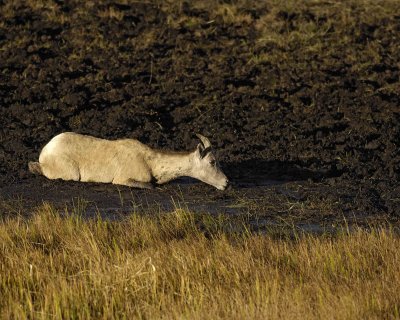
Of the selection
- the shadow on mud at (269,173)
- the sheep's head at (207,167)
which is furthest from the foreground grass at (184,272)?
the shadow on mud at (269,173)

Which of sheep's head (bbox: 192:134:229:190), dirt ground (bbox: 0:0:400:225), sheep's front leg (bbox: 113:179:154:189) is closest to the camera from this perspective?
sheep's head (bbox: 192:134:229:190)

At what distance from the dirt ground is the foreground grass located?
2432 millimetres

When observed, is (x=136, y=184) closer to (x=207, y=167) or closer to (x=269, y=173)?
(x=207, y=167)

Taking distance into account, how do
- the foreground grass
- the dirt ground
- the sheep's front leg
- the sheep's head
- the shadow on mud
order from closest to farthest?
the foreground grass → the sheep's head → the sheep's front leg → the dirt ground → the shadow on mud

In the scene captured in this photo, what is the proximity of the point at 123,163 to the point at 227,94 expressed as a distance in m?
6.63

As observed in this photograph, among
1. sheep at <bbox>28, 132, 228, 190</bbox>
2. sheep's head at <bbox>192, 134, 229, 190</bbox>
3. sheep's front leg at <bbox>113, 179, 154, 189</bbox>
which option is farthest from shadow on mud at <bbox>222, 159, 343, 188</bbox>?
sheep's front leg at <bbox>113, 179, 154, 189</bbox>

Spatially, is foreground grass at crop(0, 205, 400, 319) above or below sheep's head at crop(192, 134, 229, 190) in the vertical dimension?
above

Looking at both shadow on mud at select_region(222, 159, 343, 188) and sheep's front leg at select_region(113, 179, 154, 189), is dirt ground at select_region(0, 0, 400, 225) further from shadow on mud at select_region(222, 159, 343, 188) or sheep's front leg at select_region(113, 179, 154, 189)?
sheep's front leg at select_region(113, 179, 154, 189)

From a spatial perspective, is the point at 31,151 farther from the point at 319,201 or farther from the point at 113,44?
the point at 113,44

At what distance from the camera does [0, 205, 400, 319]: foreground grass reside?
792cm

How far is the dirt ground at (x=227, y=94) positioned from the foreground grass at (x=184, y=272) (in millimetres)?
2432

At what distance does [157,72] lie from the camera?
70.8 feet

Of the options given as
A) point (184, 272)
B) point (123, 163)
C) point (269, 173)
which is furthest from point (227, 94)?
point (184, 272)

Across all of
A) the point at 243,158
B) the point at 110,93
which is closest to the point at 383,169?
Result: the point at 243,158
